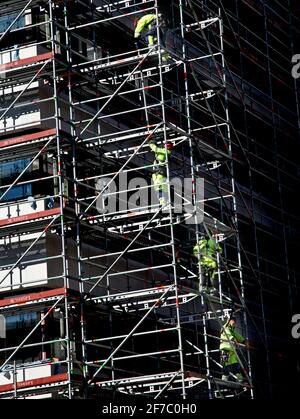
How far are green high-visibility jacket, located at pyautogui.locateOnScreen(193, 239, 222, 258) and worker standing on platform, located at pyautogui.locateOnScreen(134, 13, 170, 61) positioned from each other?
13.7ft

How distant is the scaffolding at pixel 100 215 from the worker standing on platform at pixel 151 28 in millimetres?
231

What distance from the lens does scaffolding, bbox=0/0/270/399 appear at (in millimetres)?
27469

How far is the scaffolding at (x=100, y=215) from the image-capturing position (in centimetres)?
→ 2747

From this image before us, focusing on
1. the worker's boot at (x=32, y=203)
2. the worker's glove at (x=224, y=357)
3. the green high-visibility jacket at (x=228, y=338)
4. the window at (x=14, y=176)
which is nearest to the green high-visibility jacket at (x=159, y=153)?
the worker's boot at (x=32, y=203)

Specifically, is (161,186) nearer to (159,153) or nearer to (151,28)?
(159,153)

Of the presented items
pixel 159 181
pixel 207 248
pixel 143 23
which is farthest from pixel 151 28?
pixel 207 248

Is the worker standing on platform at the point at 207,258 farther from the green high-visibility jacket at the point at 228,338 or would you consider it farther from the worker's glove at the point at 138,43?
the worker's glove at the point at 138,43

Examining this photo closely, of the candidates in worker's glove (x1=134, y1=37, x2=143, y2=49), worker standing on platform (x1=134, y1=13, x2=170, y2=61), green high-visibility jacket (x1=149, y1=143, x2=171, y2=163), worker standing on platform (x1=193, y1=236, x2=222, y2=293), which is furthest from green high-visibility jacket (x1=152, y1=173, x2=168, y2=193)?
worker's glove (x1=134, y1=37, x2=143, y2=49)

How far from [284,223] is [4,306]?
11773 mm

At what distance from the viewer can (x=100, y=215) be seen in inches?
1110

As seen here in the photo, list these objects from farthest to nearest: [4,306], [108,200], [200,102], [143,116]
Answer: [200,102] < [143,116] < [108,200] < [4,306]

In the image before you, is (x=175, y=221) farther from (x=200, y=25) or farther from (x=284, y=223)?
(x=284, y=223)
